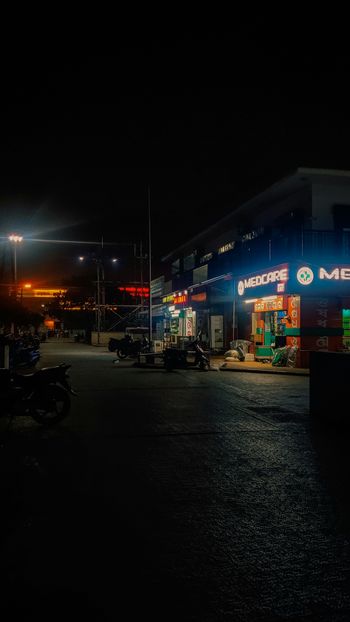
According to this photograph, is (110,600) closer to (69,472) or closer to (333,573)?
(333,573)

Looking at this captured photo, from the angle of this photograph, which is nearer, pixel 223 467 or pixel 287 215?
pixel 223 467

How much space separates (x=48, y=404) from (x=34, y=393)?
0.34 m

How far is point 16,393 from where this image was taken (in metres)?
9.52

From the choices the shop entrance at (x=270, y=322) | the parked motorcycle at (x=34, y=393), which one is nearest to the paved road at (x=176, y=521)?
the parked motorcycle at (x=34, y=393)

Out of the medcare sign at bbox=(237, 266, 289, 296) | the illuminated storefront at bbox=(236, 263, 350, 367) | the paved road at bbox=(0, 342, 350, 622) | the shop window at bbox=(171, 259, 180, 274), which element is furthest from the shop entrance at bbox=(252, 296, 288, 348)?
the shop window at bbox=(171, 259, 180, 274)

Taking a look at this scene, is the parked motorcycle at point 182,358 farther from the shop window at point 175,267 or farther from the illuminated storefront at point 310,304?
the shop window at point 175,267

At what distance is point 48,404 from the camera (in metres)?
9.88

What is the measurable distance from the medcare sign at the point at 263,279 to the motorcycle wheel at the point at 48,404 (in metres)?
14.0

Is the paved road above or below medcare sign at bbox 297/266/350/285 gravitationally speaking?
below

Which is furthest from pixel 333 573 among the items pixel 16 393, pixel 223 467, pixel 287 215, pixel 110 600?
pixel 287 215

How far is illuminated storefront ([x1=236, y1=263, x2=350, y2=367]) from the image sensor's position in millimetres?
22031

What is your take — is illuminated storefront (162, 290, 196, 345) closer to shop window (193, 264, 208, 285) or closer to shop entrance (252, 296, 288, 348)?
shop window (193, 264, 208, 285)

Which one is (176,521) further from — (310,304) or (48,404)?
(310,304)

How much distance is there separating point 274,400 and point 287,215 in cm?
1415
